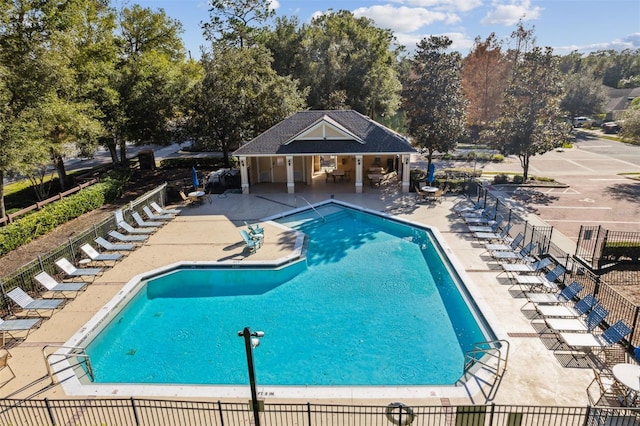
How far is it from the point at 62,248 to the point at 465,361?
588 inches

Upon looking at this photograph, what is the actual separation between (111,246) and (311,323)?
32.5 ft

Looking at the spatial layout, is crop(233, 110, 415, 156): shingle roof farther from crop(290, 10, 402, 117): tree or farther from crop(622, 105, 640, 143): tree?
crop(622, 105, 640, 143): tree

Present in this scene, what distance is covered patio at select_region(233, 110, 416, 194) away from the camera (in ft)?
81.5

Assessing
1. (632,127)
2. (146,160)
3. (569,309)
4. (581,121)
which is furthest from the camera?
(581,121)

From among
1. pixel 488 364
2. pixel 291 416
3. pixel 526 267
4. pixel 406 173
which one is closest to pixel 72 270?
pixel 291 416

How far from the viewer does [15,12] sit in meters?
20.8

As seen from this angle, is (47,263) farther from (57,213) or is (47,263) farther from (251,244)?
(251,244)

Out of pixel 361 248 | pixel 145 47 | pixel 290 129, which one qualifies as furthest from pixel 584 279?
pixel 145 47

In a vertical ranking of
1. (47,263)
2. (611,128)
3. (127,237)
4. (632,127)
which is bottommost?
(127,237)

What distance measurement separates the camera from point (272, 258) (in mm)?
16938

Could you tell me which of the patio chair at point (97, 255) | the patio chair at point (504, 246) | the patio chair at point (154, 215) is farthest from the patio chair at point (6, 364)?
the patio chair at point (504, 246)

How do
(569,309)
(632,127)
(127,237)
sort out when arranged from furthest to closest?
(632,127), (127,237), (569,309)

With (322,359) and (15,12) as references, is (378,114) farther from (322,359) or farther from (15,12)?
(322,359)

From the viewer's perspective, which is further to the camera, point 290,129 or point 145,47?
point 145,47
